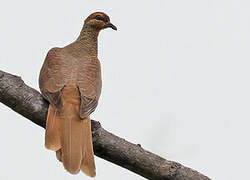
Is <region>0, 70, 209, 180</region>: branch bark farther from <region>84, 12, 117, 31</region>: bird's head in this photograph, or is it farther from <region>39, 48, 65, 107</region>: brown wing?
<region>84, 12, 117, 31</region>: bird's head

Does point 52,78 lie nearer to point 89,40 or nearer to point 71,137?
point 71,137

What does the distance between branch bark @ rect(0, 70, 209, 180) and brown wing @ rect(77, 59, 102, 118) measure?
436 mm

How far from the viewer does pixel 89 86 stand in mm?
4934

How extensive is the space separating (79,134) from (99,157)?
11.3 inches

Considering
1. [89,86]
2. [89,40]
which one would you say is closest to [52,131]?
[89,86]

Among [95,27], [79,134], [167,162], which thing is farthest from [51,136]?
[95,27]

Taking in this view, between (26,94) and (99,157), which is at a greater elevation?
(26,94)

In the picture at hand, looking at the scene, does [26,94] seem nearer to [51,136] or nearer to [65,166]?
[51,136]

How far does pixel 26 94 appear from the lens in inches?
160

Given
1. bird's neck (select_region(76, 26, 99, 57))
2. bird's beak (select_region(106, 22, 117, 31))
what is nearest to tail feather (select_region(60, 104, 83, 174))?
bird's neck (select_region(76, 26, 99, 57))

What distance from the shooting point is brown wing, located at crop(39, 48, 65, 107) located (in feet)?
14.7

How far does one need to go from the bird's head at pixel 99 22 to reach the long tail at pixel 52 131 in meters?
2.32

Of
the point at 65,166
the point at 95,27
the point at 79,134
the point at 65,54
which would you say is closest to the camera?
the point at 65,166

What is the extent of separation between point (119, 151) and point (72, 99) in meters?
0.90
